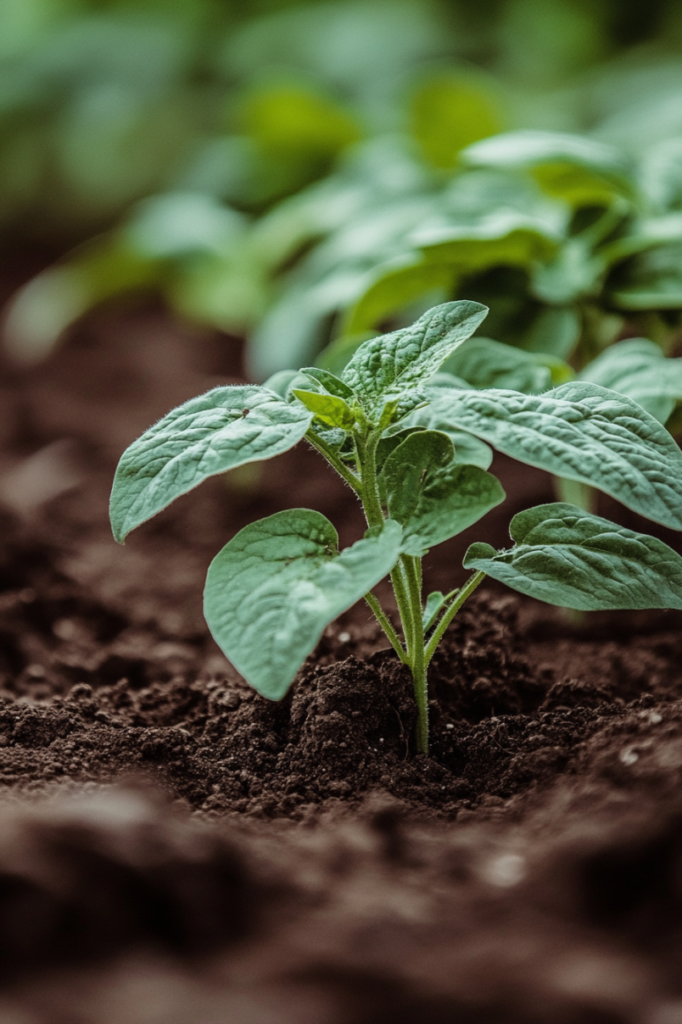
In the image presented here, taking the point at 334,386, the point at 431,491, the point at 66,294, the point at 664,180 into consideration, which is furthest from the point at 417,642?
the point at 66,294

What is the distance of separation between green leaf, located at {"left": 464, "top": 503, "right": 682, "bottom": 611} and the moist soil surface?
0.12 meters

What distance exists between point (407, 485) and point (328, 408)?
97 mm

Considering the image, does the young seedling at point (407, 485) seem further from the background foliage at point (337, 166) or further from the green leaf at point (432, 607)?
the background foliage at point (337, 166)

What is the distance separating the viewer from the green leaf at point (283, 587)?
2.07 ft

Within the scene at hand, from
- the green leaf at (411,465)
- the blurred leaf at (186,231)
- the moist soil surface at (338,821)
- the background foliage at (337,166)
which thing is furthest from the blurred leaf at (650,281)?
the blurred leaf at (186,231)

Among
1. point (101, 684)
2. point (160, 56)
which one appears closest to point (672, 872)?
point (101, 684)

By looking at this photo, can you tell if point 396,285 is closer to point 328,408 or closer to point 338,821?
point 328,408

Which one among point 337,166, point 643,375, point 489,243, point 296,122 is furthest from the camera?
point 337,166

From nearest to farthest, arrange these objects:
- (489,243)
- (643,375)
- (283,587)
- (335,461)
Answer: (283,587), (335,461), (643,375), (489,243)

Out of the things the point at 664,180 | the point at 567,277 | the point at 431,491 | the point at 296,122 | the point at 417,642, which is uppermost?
the point at 296,122

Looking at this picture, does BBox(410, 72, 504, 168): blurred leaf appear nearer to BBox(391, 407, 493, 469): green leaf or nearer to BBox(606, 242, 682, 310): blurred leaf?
BBox(606, 242, 682, 310): blurred leaf

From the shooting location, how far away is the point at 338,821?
0.72m

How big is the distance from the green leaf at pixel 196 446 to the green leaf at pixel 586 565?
211mm

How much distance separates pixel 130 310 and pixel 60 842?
2.47 m
